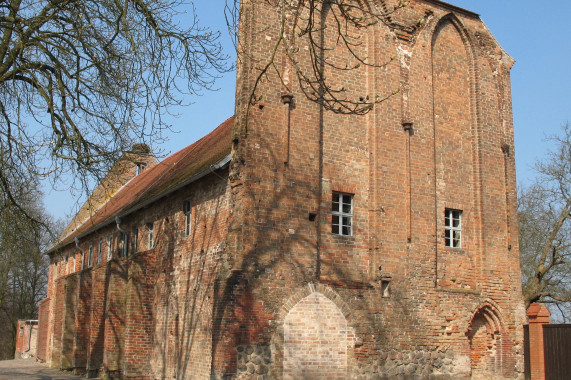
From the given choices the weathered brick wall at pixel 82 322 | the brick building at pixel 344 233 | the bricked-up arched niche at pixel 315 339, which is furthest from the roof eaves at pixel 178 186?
the bricked-up arched niche at pixel 315 339

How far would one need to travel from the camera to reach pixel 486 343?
16.8 meters

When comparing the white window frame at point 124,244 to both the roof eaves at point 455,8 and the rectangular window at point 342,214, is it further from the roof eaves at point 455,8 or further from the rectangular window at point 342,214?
the roof eaves at point 455,8

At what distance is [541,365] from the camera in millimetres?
16188

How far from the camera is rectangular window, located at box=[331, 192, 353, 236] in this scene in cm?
1510

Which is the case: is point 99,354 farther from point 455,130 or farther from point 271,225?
point 455,130

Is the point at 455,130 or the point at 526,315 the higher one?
the point at 455,130

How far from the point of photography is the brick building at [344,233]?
1381 cm

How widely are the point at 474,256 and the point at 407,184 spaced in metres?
3.01

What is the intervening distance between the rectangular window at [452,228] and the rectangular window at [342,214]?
10.3 feet

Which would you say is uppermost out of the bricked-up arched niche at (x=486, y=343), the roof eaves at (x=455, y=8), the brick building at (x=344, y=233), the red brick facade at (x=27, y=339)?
the roof eaves at (x=455, y=8)

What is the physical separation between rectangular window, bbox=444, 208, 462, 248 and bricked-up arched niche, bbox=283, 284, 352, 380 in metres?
4.31

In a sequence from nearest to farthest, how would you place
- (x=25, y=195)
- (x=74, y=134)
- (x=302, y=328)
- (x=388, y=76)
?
(x=74, y=134) → (x=25, y=195) → (x=302, y=328) → (x=388, y=76)

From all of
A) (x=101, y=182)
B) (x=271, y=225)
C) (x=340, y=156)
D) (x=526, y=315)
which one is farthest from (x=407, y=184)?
(x=101, y=182)

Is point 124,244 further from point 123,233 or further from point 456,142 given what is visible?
point 456,142
